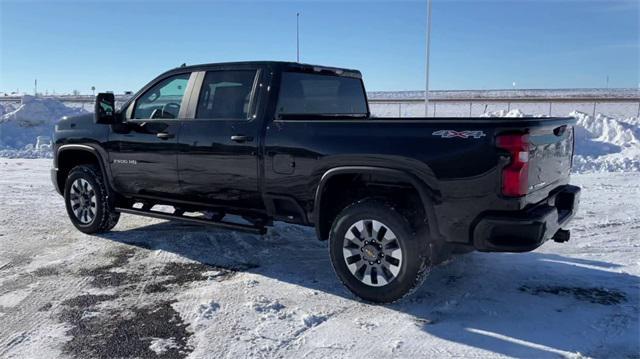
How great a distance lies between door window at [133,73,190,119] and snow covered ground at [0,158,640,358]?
4.90 feet

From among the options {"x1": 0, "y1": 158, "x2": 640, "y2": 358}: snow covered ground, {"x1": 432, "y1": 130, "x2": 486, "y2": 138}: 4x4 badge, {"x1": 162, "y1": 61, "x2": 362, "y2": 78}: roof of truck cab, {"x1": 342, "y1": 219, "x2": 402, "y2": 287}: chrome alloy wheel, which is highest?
{"x1": 162, "y1": 61, "x2": 362, "y2": 78}: roof of truck cab

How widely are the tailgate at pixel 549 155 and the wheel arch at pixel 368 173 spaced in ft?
2.33

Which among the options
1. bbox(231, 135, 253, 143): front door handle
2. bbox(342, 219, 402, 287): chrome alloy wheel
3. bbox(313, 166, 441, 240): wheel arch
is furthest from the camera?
bbox(231, 135, 253, 143): front door handle

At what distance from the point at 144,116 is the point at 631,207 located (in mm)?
6675

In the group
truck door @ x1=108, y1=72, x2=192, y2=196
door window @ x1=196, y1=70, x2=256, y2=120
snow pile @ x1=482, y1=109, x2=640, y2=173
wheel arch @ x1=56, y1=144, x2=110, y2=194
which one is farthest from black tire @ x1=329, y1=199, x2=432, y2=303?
snow pile @ x1=482, y1=109, x2=640, y2=173

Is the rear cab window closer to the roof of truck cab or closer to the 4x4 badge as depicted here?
the roof of truck cab

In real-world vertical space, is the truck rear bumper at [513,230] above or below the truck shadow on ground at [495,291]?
above

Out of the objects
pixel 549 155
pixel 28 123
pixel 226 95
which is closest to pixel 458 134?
pixel 549 155

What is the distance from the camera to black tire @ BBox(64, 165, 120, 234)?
6297 mm

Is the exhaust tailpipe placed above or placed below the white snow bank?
below

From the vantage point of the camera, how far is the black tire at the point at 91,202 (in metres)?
6.30

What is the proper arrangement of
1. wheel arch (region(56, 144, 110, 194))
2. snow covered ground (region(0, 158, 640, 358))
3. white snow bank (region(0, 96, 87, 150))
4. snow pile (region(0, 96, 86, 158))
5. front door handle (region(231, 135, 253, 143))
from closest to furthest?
snow covered ground (region(0, 158, 640, 358))
front door handle (region(231, 135, 253, 143))
wheel arch (region(56, 144, 110, 194))
snow pile (region(0, 96, 86, 158))
white snow bank (region(0, 96, 87, 150))

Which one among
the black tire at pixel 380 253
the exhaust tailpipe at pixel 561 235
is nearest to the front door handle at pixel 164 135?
the black tire at pixel 380 253

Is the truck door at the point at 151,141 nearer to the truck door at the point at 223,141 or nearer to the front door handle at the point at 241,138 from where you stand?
the truck door at the point at 223,141
